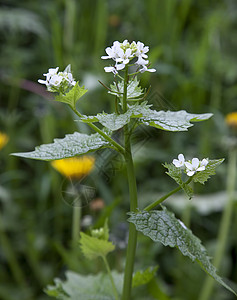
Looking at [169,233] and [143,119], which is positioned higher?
[143,119]

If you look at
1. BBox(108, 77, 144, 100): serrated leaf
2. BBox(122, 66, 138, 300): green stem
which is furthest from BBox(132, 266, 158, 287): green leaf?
BBox(108, 77, 144, 100): serrated leaf

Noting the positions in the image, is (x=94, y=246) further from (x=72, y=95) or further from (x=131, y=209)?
(x=72, y=95)

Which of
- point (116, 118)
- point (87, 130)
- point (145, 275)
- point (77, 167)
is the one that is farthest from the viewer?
point (87, 130)

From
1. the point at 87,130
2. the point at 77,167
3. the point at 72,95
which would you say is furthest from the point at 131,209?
the point at 87,130

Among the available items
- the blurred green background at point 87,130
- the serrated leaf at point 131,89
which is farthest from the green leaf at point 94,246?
the serrated leaf at point 131,89

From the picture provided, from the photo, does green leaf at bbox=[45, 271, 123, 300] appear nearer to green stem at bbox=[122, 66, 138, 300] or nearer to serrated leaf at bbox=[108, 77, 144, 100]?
green stem at bbox=[122, 66, 138, 300]

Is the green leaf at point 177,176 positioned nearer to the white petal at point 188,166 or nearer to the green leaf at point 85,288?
the white petal at point 188,166

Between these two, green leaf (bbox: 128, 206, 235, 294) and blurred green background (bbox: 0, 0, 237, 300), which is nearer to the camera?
green leaf (bbox: 128, 206, 235, 294)
